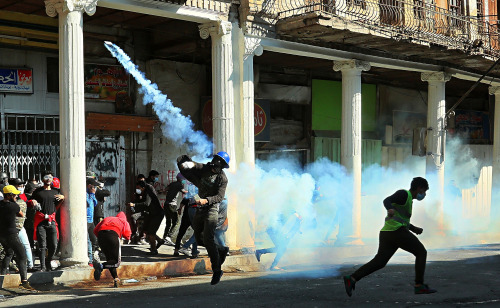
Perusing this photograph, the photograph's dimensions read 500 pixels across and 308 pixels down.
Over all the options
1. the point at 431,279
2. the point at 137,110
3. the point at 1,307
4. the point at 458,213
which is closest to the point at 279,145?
the point at 137,110

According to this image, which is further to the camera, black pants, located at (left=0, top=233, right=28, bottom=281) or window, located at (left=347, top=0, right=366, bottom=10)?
window, located at (left=347, top=0, right=366, bottom=10)

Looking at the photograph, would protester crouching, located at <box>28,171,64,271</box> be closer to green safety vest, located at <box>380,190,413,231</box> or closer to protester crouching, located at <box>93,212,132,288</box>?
protester crouching, located at <box>93,212,132,288</box>

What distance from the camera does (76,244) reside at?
1144cm

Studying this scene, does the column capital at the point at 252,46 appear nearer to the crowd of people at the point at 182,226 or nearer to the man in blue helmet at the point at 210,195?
the crowd of people at the point at 182,226

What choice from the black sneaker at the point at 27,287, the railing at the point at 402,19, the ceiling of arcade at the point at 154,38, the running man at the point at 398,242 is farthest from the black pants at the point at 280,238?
the ceiling of arcade at the point at 154,38

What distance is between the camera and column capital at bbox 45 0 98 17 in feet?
37.6

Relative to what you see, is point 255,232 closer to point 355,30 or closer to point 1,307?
point 355,30

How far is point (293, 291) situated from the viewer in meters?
9.37

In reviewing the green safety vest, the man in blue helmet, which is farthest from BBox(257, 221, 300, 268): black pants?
the green safety vest

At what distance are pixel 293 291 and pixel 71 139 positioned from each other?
4.59 m

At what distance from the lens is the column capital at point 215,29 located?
14.0 m

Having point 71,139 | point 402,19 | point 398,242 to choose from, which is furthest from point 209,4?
point 398,242

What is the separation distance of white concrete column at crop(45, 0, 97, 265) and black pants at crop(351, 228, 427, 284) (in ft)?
16.5

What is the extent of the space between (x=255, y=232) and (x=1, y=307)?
22.4 feet
